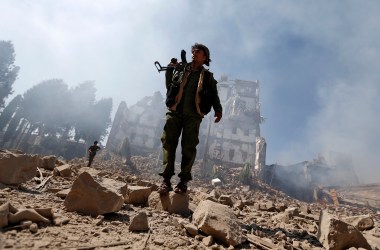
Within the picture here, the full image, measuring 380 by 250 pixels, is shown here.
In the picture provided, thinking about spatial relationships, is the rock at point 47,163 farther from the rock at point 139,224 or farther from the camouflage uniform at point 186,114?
the rock at point 139,224

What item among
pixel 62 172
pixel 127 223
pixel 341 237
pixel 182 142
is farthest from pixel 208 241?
pixel 62 172

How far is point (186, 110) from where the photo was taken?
3.11m

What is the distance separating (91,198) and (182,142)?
1.30 m

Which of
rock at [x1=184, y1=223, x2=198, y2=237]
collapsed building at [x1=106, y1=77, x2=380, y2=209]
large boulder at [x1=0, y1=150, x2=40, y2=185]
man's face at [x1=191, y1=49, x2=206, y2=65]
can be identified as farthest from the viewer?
collapsed building at [x1=106, y1=77, x2=380, y2=209]

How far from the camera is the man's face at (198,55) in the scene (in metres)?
3.33

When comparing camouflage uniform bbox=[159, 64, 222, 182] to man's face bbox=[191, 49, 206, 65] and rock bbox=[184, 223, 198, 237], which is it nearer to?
man's face bbox=[191, 49, 206, 65]

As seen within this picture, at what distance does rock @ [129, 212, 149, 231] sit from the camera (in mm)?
1893

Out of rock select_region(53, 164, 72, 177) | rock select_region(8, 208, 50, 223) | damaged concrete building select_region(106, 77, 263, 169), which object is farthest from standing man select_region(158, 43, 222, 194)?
damaged concrete building select_region(106, 77, 263, 169)

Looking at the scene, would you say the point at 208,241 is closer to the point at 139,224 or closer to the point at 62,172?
the point at 139,224

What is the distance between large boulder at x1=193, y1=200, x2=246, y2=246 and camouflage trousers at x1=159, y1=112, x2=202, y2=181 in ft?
3.09

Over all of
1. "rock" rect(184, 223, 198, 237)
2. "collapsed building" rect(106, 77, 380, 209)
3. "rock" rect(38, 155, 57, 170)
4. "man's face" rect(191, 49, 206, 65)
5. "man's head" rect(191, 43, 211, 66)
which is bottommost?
"rock" rect(184, 223, 198, 237)

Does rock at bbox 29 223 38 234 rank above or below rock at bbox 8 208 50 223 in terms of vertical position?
below

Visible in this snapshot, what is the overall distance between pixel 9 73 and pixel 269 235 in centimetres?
3562

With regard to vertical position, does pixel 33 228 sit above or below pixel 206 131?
below
